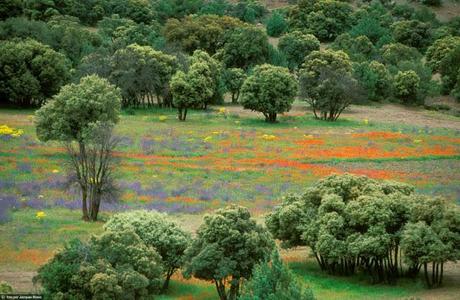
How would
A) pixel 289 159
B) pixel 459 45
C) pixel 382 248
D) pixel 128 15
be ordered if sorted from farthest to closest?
pixel 128 15 → pixel 459 45 → pixel 289 159 → pixel 382 248

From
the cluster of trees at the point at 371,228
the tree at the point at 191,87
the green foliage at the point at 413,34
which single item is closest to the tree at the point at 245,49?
the tree at the point at 191,87

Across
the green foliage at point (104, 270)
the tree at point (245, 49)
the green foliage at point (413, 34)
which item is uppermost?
the green foliage at point (413, 34)

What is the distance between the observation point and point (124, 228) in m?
38.8

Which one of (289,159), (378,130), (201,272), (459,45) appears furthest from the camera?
(459,45)

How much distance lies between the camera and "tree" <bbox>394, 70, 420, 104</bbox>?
375 ft

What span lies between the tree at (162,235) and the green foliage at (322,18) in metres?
113

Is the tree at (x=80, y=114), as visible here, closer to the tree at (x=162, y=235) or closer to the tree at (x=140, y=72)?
the tree at (x=162, y=235)

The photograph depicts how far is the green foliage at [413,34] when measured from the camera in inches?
5861

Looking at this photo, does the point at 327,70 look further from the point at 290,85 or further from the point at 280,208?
the point at 280,208

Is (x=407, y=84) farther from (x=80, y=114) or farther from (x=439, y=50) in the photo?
(x=80, y=114)

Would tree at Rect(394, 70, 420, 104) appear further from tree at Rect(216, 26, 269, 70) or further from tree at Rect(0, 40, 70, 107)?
tree at Rect(0, 40, 70, 107)

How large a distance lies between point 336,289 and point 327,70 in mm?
62853

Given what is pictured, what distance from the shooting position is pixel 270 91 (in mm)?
93438

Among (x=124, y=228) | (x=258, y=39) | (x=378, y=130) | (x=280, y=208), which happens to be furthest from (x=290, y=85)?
(x=124, y=228)
